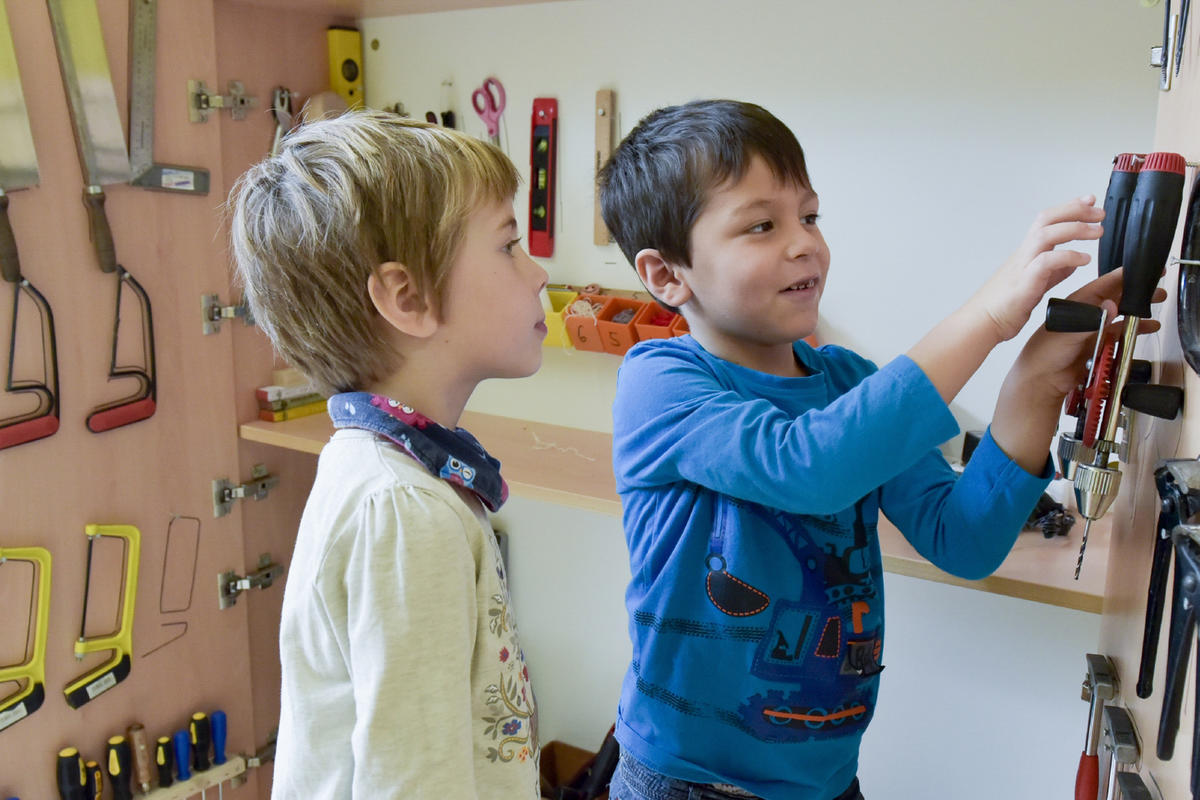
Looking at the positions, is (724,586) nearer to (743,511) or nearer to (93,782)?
(743,511)

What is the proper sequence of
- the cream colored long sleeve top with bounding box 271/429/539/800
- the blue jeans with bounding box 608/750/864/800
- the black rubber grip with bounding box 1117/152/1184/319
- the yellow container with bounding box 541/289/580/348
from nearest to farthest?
the black rubber grip with bounding box 1117/152/1184/319 < the cream colored long sleeve top with bounding box 271/429/539/800 < the blue jeans with bounding box 608/750/864/800 < the yellow container with bounding box 541/289/580/348

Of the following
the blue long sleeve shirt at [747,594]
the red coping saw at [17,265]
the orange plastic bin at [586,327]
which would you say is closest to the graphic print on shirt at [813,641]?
the blue long sleeve shirt at [747,594]

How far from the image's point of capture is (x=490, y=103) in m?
1.84

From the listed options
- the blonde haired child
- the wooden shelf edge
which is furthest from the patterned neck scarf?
the wooden shelf edge

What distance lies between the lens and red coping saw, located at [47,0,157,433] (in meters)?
1.44

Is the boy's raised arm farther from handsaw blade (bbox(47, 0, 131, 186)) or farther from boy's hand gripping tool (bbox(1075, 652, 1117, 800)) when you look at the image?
handsaw blade (bbox(47, 0, 131, 186))

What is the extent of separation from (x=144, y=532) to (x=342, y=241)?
1.12 meters

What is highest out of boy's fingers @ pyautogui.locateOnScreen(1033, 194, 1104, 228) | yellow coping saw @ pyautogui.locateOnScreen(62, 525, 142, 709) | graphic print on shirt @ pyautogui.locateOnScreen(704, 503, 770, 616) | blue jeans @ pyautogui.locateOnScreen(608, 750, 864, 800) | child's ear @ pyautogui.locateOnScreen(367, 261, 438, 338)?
boy's fingers @ pyautogui.locateOnScreen(1033, 194, 1104, 228)

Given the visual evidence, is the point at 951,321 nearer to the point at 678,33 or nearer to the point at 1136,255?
the point at 1136,255

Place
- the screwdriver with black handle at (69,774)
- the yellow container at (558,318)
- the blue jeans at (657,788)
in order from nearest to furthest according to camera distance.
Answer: the blue jeans at (657,788) → the screwdriver with black handle at (69,774) → the yellow container at (558,318)

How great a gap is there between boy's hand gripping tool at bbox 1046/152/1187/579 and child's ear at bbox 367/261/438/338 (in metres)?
0.48

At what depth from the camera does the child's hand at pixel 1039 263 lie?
0.70 metres

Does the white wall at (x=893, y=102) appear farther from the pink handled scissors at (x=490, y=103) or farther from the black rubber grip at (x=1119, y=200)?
the black rubber grip at (x=1119, y=200)

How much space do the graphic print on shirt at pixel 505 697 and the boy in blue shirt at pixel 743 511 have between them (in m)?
0.18
